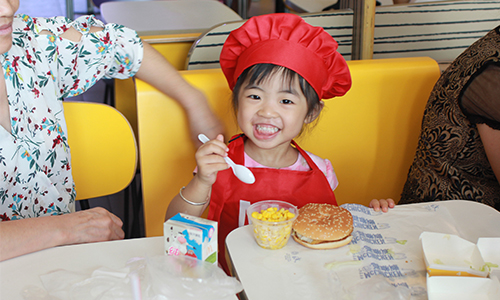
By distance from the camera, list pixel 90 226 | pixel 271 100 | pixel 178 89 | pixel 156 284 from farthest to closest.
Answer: pixel 178 89 < pixel 271 100 < pixel 90 226 < pixel 156 284

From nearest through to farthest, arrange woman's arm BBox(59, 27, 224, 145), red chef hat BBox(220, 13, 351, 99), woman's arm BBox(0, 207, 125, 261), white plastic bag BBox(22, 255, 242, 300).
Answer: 1. white plastic bag BBox(22, 255, 242, 300)
2. woman's arm BBox(0, 207, 125, 261)
3. red chef hat BBox(220, 13, 351, 99)
4. woman's arm BBox(59, 27, 224, 145)

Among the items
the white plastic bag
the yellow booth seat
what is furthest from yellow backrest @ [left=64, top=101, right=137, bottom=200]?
the white plastic bag

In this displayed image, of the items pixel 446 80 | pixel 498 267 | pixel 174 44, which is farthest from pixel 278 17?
pixel 174 44

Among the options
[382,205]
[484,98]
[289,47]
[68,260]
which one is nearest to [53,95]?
[68,260]

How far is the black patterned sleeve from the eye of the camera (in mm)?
→ 1244

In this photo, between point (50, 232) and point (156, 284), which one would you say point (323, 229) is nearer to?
point (156, 284)

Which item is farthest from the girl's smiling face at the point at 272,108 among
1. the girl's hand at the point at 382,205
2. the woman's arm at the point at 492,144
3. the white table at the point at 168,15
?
the white table at the point at 168,15

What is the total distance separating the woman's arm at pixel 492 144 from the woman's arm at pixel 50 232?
113cm

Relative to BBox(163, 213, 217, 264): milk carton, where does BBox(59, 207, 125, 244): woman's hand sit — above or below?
below

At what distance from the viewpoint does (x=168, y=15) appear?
3084 mm

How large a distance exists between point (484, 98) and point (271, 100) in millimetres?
642

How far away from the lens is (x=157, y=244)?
943mm

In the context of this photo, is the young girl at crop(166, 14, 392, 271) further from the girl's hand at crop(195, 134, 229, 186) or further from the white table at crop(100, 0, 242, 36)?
the white table at crop(100, 0, 242, 36)

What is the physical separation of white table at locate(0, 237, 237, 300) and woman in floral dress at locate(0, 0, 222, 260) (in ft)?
0.20
